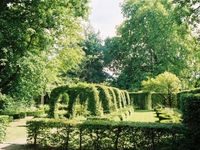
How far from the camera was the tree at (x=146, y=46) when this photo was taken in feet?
187

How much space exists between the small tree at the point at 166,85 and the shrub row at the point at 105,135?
33045mm

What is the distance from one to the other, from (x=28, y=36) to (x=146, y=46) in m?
39.6

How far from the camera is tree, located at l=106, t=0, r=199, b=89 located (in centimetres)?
5712

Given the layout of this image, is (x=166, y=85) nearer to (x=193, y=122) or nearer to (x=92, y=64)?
(x=92, y=64)

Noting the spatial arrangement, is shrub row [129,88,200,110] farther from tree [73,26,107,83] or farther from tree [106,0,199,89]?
tree [73,26,107,83]

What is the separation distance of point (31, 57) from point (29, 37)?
186cm

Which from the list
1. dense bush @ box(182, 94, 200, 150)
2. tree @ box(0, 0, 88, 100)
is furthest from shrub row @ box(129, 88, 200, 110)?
dense bush @ box(182, 94, 200, 150)

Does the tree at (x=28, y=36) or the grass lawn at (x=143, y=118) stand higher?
the tree at (x=28, y=36)

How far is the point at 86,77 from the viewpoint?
224ft

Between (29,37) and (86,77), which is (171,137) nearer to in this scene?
(29,37)

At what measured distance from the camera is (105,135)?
49.3ft

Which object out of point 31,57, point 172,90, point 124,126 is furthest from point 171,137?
point 172,90

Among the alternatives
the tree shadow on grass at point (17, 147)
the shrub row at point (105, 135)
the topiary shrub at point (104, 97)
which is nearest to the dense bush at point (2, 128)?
the tree shadow on grass at point (17, 147)

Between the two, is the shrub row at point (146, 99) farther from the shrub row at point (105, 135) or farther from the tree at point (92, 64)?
the shrub row at point (105, 135)
